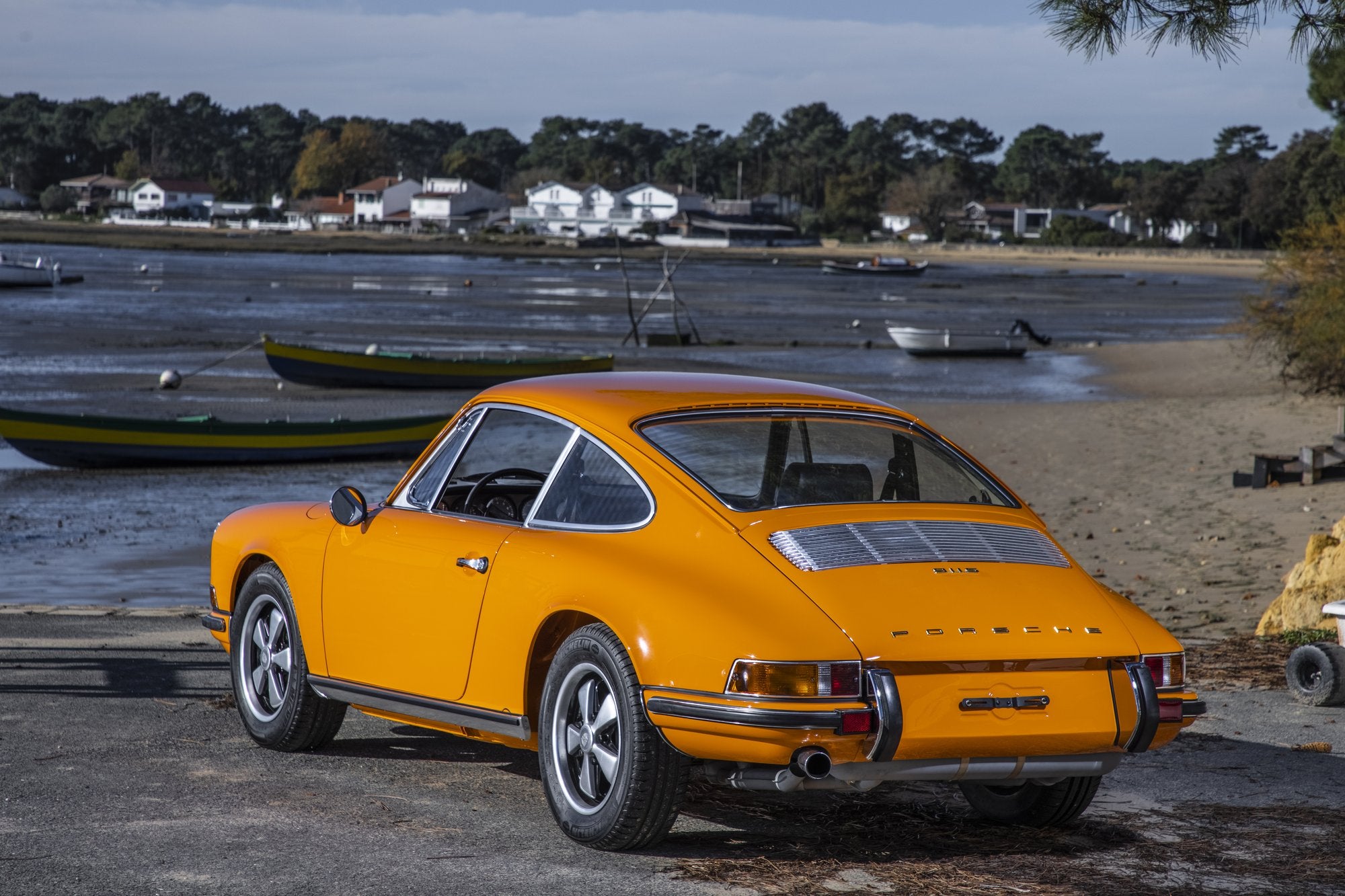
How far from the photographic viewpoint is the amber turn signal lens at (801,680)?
490cm

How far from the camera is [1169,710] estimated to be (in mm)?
5332

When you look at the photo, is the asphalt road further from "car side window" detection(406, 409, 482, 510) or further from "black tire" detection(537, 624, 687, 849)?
"car side window" detection(406, 409, 482, 510)

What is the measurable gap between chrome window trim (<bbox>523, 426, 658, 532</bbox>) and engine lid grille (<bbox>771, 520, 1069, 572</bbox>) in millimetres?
478

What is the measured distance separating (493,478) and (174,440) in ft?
62.0

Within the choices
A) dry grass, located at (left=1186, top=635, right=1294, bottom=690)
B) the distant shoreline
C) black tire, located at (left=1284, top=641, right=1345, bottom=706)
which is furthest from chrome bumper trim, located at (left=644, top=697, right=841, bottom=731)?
the distant shoreline

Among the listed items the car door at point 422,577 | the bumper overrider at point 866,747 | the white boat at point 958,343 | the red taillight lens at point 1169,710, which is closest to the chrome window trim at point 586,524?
the car door at point 422,577

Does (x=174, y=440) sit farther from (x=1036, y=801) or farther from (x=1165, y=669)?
(x=1165, y=669)

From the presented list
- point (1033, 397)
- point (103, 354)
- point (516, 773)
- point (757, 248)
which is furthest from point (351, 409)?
point (757, 248)

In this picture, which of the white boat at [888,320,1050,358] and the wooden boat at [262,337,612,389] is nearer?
the wooden boat at [262,337,612,389]

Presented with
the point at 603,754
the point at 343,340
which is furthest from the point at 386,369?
the point at 603,754

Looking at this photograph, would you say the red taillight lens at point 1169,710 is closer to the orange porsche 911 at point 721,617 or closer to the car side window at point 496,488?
the orange porsche 911 at point 721,617

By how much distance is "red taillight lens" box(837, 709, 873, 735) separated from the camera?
16.0 ft

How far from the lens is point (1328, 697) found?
8.21 m

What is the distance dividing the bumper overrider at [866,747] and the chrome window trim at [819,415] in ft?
2.51
